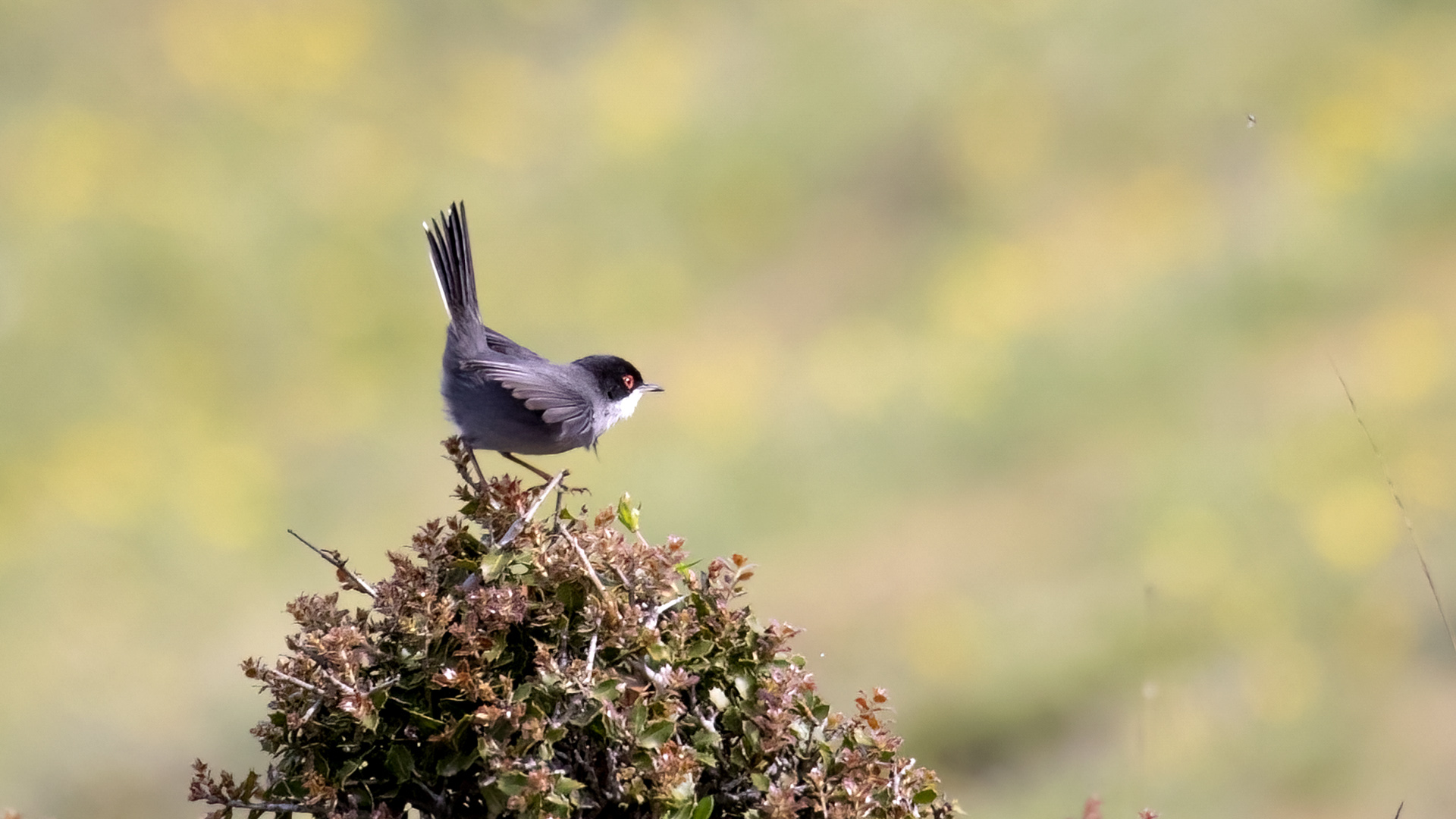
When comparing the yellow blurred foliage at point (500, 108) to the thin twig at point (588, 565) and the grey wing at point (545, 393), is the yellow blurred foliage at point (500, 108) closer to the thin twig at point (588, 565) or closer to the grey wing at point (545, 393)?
the grey wing at point (545, 393)

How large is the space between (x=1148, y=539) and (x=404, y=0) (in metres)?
8.60

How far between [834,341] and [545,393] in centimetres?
778

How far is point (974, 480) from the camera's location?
10.4 metres

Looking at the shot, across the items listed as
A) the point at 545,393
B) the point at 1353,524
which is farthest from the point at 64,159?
the point at 1353,524

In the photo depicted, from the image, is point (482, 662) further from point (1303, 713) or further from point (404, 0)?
point (404, 0)

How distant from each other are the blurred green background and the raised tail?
15.9 feet

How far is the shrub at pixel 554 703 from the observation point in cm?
257

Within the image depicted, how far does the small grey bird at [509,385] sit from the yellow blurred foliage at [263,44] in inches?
323

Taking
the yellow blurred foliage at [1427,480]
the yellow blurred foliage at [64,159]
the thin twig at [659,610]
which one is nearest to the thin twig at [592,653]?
the thin twig at [659,610]

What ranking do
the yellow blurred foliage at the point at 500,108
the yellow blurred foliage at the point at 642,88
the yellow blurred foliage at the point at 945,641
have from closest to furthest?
the yellow blurred foliage at the point at 945,641
the yellow blurred foliage at the point at 500,108
the yellow blurred foliage at the point at 642,88

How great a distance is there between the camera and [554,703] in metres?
2.59

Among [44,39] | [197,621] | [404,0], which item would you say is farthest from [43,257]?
[404,0]

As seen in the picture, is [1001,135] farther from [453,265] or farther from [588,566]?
[588,566]

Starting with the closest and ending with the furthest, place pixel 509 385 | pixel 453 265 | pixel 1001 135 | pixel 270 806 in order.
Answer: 1. pixel 270 806
2. pixel 509 385
3. pixel 453 265
4. pixel 1001 135
